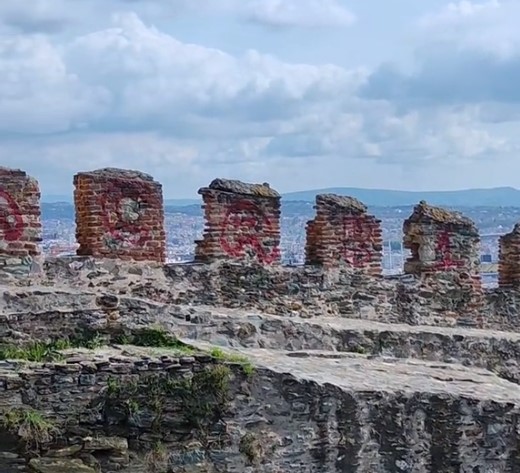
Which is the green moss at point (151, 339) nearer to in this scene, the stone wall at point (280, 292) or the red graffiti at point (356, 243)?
the stone wall at point (280, 292)

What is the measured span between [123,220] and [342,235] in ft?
9.98

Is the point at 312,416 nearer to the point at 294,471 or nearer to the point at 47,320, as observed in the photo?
the point at 294,471

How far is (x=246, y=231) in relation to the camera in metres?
12.4

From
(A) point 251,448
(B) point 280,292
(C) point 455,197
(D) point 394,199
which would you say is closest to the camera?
(A) point 251,448

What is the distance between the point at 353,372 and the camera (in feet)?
30.5

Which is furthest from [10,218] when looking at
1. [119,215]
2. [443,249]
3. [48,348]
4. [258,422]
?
[443,249]

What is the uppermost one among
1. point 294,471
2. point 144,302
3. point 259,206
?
point 259,206

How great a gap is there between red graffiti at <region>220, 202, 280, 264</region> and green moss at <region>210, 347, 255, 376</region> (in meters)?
3.41

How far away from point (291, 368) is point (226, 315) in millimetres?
2127

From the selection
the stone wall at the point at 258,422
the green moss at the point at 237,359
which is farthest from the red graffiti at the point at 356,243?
the green moss at the point at 237,359

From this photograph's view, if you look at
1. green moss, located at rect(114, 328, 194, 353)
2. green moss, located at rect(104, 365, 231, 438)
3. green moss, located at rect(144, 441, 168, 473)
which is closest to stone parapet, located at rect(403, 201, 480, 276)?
green moss, located at rect(114, 328, 194, 353)

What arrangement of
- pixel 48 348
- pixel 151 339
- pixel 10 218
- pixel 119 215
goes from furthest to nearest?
pixel 119 215, pixel 10 218, pixel 151 339, pixel 48 348

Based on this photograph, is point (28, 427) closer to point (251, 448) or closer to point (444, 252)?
point (251, 448)

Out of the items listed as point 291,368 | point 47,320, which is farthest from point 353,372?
point 47,320
